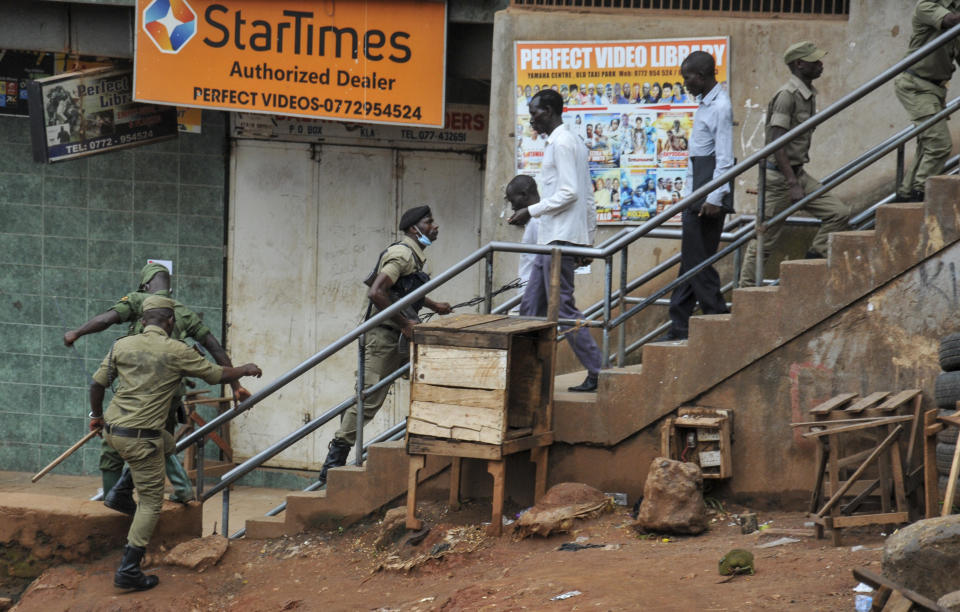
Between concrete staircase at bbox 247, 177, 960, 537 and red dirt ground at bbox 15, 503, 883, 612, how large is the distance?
0.40 meters

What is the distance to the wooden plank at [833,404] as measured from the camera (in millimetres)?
6449

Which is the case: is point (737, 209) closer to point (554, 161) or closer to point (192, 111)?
point (554, 161)

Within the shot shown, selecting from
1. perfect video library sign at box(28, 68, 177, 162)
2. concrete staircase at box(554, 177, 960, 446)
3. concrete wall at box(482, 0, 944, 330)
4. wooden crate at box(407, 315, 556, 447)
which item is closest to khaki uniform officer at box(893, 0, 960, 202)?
concrete staircase at box(554, 177, 960, 446)

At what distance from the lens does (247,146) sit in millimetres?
11273

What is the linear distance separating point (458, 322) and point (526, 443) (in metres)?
0.81

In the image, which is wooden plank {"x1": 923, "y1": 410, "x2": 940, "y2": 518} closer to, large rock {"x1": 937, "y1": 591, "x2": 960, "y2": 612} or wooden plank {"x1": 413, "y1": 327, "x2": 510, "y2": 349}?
large rock {"x1": 937, "y1": 591, "x2": 960, "y2": 612}

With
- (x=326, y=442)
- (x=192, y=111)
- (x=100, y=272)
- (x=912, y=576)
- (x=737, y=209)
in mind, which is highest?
(x=192, y=111)

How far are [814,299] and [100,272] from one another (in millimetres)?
7260

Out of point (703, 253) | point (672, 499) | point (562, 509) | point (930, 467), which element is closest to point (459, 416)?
point (562, 509)

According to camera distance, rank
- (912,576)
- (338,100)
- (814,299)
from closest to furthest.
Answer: (912,576), (814,299), (338,100)

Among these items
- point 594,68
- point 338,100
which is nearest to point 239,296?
point 338,100

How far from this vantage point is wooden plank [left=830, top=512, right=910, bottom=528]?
6148 millimetres

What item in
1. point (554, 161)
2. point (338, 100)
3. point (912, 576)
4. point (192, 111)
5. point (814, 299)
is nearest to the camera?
point (912, 576)

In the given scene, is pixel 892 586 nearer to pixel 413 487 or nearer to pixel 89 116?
pixel 413 487
